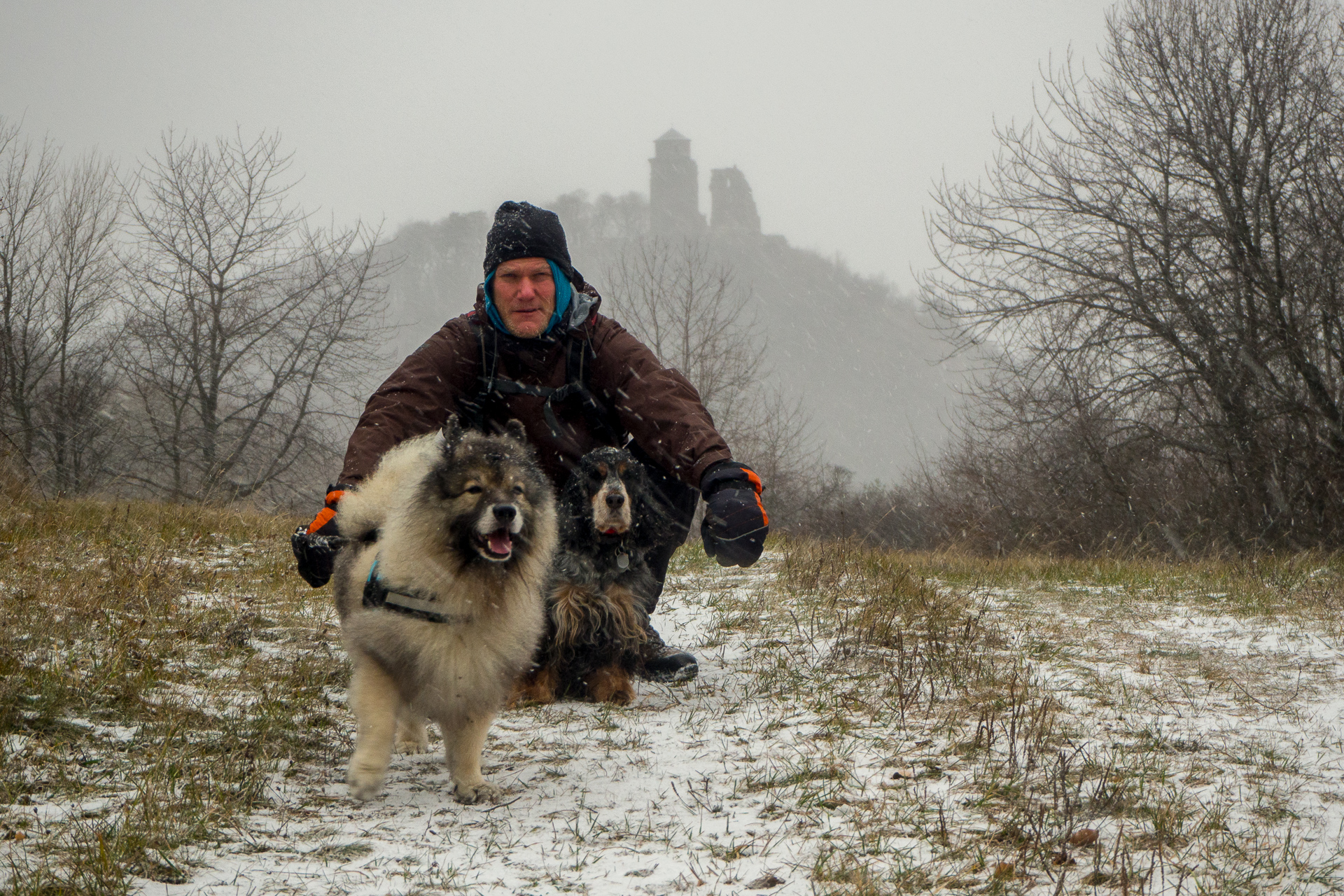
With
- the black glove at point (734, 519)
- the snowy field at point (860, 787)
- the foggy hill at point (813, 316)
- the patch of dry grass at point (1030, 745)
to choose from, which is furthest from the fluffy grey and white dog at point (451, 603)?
the foggy hill at point (813, 316)

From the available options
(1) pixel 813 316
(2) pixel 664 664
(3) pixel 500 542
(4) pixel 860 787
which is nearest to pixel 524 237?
(3) pixel 500 542

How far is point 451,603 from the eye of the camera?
296 centimetres

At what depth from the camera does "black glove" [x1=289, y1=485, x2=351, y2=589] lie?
3.38 m

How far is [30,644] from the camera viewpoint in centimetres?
382

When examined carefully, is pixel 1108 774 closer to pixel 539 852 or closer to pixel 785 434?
pixel 539 852

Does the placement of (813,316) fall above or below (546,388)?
above

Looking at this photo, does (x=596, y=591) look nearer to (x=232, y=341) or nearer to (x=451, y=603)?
(x=451, y=603)

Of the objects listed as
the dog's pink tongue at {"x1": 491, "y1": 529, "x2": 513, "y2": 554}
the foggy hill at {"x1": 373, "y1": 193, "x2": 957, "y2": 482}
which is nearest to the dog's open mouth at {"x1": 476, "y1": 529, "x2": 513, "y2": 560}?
the dog's pink tongue at {"x1": 491, "y1": 529, "x2": 513, "y2": 554}

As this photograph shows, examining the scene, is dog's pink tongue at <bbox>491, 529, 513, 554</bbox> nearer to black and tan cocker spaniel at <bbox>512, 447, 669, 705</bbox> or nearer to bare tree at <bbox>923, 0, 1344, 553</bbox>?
black and tan cocker spaniel at <bbox>512, 447, 669, 705</bbox>

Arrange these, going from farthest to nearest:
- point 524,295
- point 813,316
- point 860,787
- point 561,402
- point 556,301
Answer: point 813,316, point 561,402, point 556,301, point 524,295, point 860,787

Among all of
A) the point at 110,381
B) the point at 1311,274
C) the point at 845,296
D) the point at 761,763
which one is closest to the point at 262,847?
the point at 761,763

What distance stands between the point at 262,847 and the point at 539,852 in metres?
0.73

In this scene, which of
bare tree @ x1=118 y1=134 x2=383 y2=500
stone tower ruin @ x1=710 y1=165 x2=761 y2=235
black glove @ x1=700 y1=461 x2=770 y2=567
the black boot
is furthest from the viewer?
stone tower ruin @ x1=710 y1=165 x2=761 y2=235

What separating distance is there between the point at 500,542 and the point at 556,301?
5.64 feet
